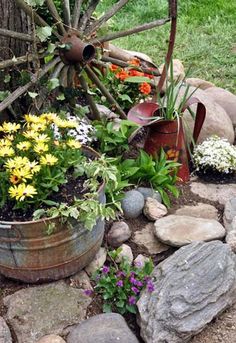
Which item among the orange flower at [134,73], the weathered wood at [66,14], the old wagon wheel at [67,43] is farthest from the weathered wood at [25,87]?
the orange flower at [134,73]

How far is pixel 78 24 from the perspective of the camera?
341cm

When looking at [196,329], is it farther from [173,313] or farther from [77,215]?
[77,215]

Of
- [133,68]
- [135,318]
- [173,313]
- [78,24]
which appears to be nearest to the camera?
[173,313]

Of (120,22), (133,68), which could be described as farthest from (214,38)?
(133,68)

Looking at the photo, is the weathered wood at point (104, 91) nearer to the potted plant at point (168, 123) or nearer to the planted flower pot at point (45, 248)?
the potted plant at point (168, 123)

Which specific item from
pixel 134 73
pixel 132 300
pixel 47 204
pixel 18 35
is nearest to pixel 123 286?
pixel 132 300

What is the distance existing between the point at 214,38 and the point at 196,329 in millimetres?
4334

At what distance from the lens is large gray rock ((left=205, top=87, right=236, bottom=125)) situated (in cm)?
427

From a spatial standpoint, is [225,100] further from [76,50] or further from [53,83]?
[53,83]

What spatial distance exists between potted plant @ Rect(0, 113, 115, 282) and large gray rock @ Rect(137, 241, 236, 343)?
0.41 metres

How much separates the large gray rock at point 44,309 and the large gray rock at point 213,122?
63.5 inches

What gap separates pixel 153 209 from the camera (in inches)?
127

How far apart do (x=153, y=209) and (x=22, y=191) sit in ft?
3.35

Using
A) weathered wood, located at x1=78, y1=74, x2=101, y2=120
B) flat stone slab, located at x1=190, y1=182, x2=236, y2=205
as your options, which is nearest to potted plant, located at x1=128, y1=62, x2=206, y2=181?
flat stone slab, located at x1=190, y1=182, x2=236, y2=205
